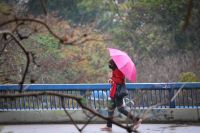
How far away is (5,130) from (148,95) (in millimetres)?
3395

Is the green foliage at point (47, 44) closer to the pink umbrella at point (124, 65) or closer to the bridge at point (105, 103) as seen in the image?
the bridge at point (105, 103)

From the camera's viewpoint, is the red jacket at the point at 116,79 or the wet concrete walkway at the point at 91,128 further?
the wet concrete walkway at the point at 91,128

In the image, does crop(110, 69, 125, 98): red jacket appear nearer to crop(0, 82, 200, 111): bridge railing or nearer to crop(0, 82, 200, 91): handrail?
crop(0, 82, 200, 111): bridge railing

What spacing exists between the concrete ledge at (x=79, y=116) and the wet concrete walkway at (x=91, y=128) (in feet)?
0.68

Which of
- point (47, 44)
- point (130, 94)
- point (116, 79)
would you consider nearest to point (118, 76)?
point (116, 79)

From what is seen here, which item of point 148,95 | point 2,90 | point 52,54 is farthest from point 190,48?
point 2,90

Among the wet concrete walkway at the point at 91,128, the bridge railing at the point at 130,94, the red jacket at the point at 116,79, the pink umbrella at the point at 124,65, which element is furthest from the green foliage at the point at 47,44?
the red jacket at the point at 116,79

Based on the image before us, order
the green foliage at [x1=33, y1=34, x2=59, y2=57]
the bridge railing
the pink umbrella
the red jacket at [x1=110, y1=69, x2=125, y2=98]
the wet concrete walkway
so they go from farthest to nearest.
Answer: the green foliage at [x1=33, y1=34, x2=59, y2=57], the bridge railing, the wet concrete walkway, the red jacket at [x1=110, y1=69, x2=125, y2=98], the pink umbrella

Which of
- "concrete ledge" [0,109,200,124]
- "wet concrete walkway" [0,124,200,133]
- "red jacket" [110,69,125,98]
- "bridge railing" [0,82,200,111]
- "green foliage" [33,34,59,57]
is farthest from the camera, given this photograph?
"green foliage" [33,34,59,57]

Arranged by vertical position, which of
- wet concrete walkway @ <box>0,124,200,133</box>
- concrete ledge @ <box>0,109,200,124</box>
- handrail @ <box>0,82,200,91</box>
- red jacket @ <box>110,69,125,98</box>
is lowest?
wet concrete walkway @ <box>0,124,200,133</box>

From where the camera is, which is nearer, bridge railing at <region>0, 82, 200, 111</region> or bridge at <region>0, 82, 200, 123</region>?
bridge at <region>0, 82, 200, 123</region>

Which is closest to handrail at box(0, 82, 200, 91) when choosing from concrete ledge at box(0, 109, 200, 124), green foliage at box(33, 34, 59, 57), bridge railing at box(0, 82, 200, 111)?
bridge railing at box(0, 82, 200, 111)

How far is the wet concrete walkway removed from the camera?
1119cm

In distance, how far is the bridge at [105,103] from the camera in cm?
1196
